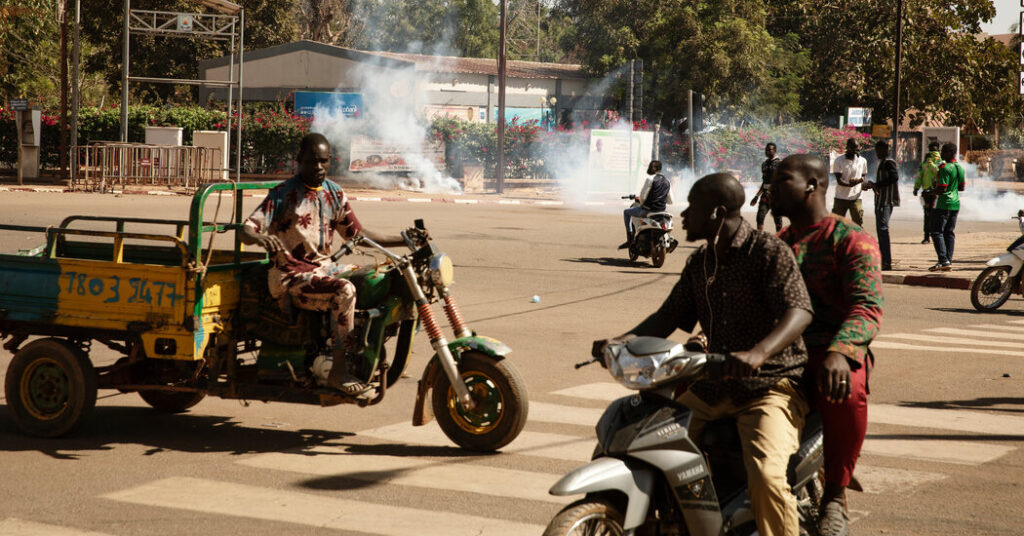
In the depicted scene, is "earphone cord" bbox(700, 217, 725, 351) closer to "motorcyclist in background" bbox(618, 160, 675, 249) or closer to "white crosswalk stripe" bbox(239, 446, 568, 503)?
"white crosswalk stripe" bbox(239, 446, 568, 503)

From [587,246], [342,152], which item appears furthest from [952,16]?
[587,246]

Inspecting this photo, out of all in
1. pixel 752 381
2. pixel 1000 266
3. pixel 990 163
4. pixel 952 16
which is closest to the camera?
pixel 752 381

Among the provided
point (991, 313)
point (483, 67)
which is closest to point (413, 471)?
point (991, 313)

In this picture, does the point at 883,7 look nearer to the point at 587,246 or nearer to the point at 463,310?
the point at 587,246

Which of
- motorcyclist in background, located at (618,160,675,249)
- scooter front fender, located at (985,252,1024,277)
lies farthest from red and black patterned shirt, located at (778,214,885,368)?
motorcyclist in background, located at (618,160,675,249)

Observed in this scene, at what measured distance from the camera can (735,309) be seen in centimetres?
391

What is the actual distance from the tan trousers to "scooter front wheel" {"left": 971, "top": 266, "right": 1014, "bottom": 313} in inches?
414

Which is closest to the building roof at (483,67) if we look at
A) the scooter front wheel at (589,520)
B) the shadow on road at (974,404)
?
the shadow on road at (974,404)

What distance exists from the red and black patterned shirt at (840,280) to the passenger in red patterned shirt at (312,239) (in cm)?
301

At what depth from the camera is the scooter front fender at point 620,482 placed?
136 inches

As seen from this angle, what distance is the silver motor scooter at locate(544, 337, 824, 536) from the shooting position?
347 cm

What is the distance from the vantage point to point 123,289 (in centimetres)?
669

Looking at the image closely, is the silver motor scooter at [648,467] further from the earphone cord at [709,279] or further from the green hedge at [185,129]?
the green hedge at [185,129]

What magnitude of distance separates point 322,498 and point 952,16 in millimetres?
50698
